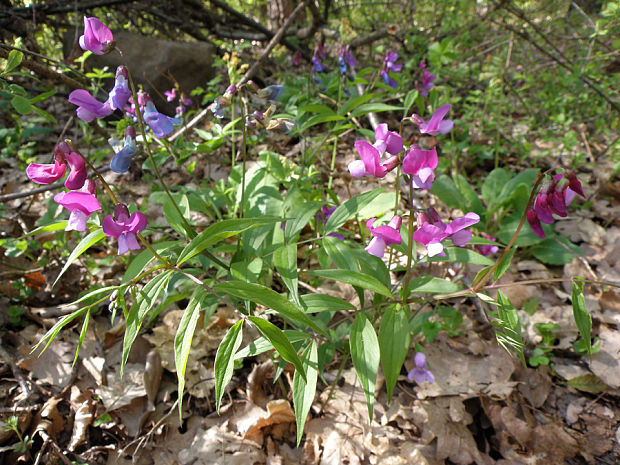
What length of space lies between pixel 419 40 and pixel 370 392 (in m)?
5.27

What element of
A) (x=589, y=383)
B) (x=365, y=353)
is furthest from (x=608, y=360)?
(x=365, y=353)

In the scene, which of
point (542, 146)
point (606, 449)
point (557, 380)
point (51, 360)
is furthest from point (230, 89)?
point (542, 146)

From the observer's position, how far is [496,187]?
129 inches

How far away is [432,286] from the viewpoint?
1678 mm

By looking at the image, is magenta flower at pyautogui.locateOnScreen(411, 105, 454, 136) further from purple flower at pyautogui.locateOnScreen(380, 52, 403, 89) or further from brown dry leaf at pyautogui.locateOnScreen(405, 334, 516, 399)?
purple flower at pyautogui.locateOnScreen(380, 52, 403, 89)

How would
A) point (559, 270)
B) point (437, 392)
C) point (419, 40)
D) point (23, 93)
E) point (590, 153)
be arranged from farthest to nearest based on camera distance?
point (419, 40) → point (590, 153) → point (559, 270) → point (437, 392) → point (23, 93)

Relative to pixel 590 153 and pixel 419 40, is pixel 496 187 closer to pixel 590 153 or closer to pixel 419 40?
pixel 590 153

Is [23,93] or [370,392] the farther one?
[23,93]

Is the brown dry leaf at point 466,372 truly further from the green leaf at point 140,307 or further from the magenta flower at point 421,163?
the green leaf at point 140,307

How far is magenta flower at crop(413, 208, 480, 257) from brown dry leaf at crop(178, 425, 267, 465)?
1385 millimetres

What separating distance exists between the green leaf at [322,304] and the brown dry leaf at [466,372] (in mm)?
1015

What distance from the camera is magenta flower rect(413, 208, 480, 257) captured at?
1.37 meters

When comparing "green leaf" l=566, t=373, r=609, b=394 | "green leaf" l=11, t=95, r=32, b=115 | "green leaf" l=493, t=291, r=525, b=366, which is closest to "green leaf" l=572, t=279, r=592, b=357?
"green leaf" l=493, t=291, r=525, b=366

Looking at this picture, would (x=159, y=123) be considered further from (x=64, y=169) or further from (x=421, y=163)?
(x=421, y=163)
